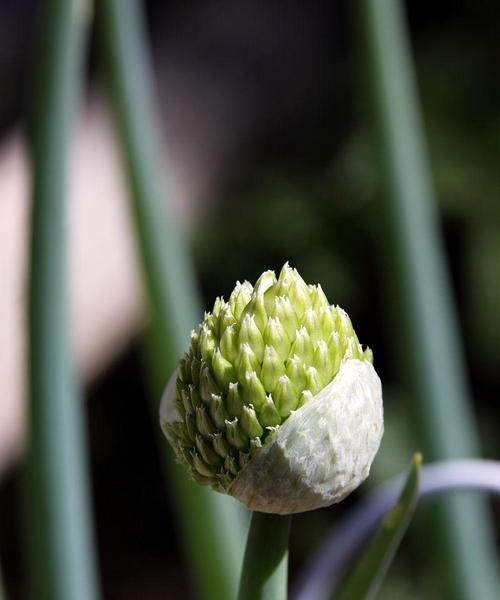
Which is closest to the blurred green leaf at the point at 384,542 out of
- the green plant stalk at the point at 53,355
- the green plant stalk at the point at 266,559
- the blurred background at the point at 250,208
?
the green plant stalk at the point at 266,559

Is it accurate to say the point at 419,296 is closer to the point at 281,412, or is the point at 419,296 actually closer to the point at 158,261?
the point at 158,261

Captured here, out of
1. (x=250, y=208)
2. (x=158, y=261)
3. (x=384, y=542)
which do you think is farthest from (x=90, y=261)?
(x=384, y=542)

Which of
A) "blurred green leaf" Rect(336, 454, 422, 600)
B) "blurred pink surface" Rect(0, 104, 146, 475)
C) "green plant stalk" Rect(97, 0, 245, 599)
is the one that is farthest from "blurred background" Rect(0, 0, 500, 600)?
"blurred green leaf" Rect(336, 454, 422, 600)

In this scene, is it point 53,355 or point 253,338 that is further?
point 53,355

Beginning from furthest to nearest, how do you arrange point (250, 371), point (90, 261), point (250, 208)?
point (250, 208) → point (90, 261) → point (250, 371)

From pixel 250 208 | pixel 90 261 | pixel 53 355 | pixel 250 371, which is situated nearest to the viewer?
pixel 250 371

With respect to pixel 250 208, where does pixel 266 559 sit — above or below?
below
